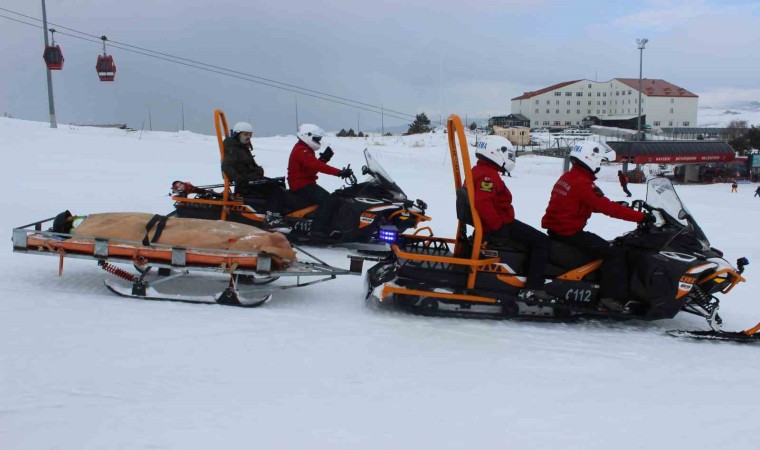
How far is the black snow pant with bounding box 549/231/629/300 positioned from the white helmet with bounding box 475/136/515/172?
0.98 m

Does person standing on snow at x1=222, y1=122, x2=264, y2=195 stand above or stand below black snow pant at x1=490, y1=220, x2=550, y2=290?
above

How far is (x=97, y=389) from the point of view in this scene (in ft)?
12.1

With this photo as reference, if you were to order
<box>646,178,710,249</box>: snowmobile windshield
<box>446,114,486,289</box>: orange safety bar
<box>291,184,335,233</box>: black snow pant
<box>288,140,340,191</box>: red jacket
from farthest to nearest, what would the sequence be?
<box>291,184,335,233</box>: black snow pant, <box>288,140,340,191</box>: red jacket, <box>646,178,710,249</box>: snowmobile windshield, <box>446,114,486,289</box>: orange safety bar

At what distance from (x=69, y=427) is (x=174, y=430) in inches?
21.2

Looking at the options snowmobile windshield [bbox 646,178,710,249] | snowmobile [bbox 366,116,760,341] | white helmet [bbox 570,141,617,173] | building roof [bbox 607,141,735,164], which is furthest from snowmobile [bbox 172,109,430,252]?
building roof [bbox 607,141,735,164]

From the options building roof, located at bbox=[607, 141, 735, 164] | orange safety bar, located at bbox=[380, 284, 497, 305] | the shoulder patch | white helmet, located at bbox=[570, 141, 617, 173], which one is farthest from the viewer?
building roof, located at bbox=[607, 141, 735, 164]

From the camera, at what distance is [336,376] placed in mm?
4180

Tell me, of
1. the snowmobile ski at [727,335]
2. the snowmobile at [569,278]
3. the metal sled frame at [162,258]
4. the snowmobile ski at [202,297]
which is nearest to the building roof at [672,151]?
the snowmobile at [569,278]

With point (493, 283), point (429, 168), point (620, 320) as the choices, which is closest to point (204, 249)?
point (493, 283)

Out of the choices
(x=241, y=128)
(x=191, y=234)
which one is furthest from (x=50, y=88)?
(x=191, y=234)

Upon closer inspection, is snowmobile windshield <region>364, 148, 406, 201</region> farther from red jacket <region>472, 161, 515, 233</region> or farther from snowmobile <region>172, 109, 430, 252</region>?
red jacket <region>472, 161, 515, 233</region>

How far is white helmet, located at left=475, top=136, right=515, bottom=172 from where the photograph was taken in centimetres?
558

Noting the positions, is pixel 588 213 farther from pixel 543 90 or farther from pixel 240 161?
pixel 543 90

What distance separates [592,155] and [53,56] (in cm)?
2787
